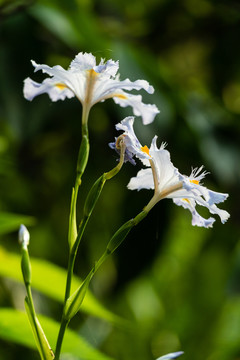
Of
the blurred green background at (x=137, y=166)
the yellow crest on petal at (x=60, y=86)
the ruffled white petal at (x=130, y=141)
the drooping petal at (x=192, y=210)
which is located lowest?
the drooping petal at (x=192, y=210)

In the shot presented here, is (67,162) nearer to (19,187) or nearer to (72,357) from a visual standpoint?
(19,187)

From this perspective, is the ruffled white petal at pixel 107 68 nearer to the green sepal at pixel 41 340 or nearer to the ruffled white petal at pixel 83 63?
the ruffled white petal at pixel 83 63

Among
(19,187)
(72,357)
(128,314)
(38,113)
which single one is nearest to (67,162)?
(19,187)

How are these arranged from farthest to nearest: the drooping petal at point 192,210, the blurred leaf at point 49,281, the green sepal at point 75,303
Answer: the blurred leaf at point 49,281, the drooping petal at point 192,210, the green sepal at point 75,303

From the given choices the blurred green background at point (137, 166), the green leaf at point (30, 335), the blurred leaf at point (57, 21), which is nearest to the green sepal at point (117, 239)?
the green leaf at point (30, 335)

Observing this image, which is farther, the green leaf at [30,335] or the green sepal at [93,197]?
the green leaf at [30,335]

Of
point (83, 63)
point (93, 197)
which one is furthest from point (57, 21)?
point (93, 197)
